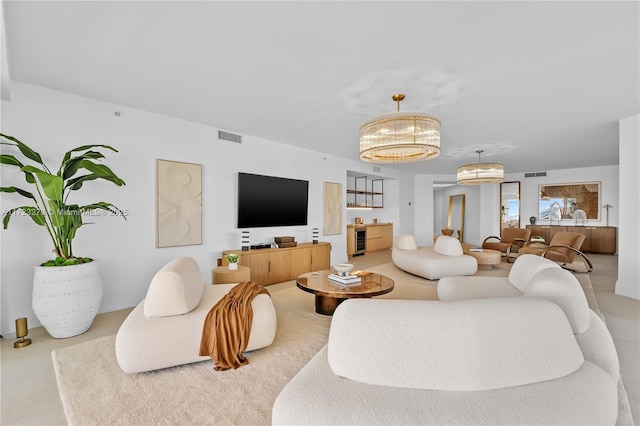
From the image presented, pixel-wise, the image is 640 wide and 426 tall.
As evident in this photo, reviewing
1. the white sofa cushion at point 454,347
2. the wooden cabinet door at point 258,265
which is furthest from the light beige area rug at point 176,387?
the wooden cabinet door at point 258,265

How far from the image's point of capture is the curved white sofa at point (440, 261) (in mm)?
5164

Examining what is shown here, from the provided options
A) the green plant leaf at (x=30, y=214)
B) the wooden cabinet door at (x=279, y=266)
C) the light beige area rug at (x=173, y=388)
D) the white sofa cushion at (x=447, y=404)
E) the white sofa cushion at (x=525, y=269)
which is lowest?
the light beige area rug at (x=173, y=388)

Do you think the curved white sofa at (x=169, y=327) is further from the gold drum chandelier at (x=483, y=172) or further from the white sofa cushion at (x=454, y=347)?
the gold drum chandelier at (x=483, y=172)

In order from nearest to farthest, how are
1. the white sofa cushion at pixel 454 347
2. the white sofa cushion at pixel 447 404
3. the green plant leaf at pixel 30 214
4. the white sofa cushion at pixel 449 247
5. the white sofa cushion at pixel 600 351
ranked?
the white sofa cushion at pixel 447 404
the white sofa cushion at pixel 454 347
the white sofa cushion at pixel 600 351
the green plant leaf at pixel 30 214
the white sofa cushion at pixel 449 247

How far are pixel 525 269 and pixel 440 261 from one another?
2200 mm

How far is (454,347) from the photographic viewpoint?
3.99ft

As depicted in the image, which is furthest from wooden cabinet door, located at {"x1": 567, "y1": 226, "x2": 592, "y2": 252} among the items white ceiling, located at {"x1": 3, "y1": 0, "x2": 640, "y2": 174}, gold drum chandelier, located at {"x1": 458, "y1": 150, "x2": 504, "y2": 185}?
white ceiling, located at {"x1": 3, "y1": 0, "x2": 640, "y2": 174}

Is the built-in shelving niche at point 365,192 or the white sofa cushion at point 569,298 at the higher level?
the built-in shelving niche at point 365,192

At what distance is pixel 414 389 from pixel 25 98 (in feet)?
15.1

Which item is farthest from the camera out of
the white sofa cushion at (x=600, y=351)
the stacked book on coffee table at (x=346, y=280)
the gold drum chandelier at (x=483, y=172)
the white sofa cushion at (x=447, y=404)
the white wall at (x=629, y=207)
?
the gold drum chandelier at (x=483, y=172)

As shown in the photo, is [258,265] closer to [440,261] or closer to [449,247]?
[440,261]

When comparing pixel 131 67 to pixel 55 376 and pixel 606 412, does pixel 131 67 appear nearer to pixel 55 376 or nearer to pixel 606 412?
pixel 55 376

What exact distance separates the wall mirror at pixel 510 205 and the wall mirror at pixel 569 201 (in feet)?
2.05

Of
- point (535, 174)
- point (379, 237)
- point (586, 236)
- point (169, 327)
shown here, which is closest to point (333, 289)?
point (169, 327)
